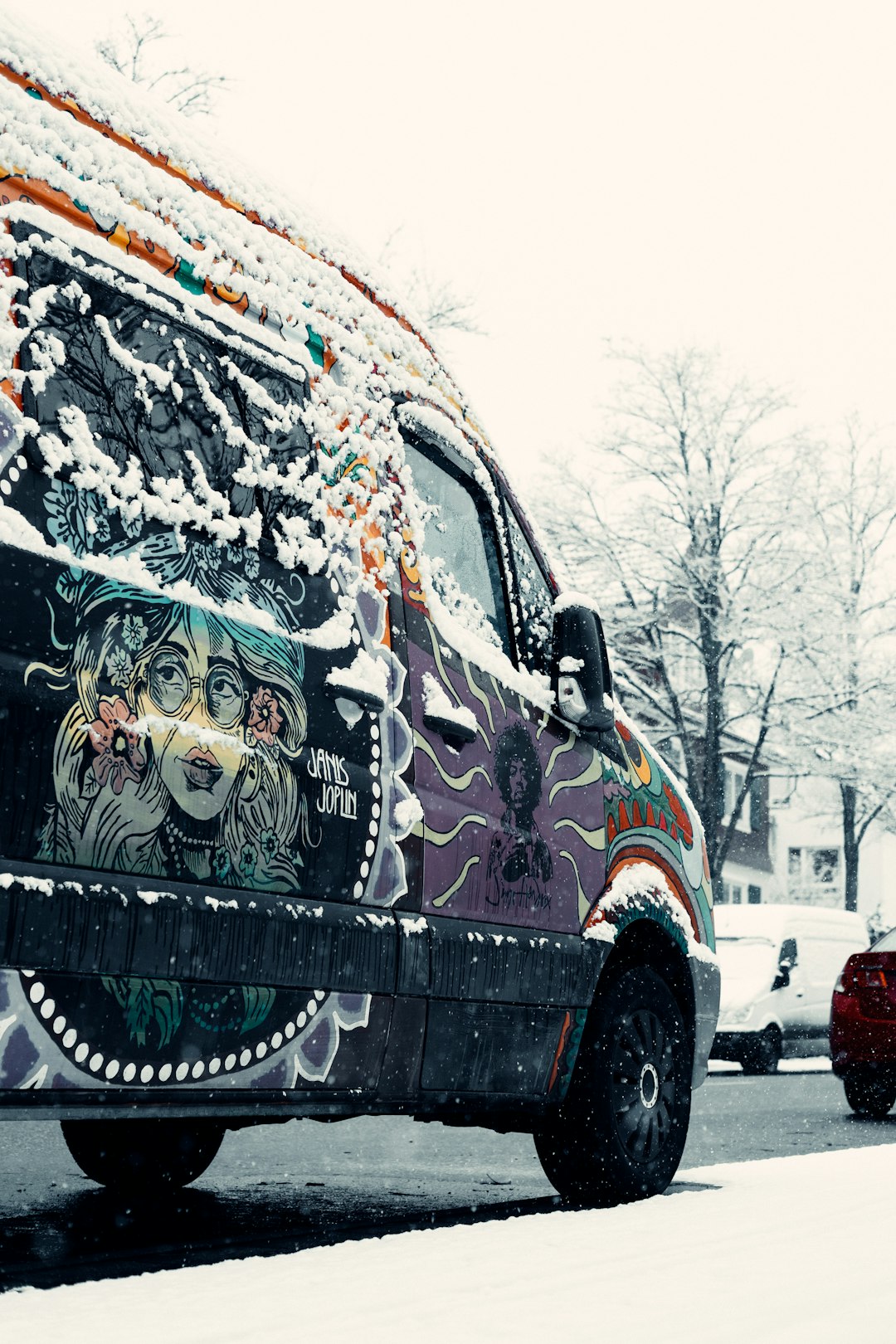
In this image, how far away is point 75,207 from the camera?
3451 mm

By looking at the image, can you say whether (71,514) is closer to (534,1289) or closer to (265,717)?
(265,717)

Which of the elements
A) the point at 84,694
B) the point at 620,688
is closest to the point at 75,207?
the point at 84,694

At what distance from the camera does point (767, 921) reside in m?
17.7

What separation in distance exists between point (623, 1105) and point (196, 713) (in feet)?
7.99

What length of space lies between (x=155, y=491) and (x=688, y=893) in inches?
120

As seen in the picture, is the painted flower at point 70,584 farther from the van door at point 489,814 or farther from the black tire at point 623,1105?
the black tire at point 623,1105

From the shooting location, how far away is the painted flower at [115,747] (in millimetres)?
3314

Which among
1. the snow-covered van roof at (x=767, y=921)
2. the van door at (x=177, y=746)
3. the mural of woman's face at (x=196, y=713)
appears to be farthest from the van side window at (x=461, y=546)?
the snow-covered van roof at (x=767, y=921)

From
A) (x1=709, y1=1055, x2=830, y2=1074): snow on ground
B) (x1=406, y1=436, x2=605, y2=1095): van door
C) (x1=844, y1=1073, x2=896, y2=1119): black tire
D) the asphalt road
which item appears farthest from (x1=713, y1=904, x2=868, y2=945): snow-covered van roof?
(x1=406, y1=436, x2=605, y2=1095): van door

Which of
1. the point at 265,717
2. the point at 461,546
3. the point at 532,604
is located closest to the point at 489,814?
the point at 461,546

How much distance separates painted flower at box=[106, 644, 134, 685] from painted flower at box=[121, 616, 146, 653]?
0.02 meters

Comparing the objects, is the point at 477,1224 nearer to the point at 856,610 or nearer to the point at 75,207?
the point at 75,207

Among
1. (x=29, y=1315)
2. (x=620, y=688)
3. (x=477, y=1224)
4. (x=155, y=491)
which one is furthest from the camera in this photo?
(x=620, y=688)

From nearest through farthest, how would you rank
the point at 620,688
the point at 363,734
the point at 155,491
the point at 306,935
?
the point at 155,491 → the point at 306,935 → the point at 363,734 → the point at 620,688
